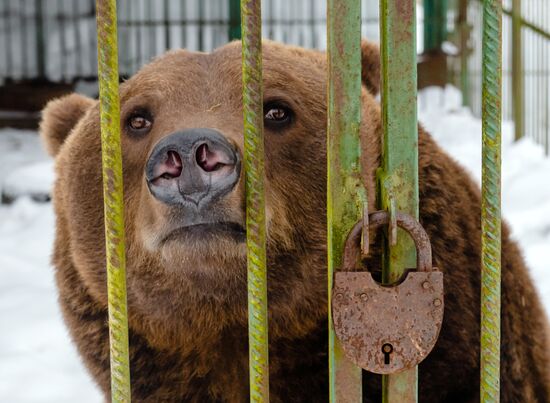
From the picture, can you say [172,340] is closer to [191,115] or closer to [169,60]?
[191,115]

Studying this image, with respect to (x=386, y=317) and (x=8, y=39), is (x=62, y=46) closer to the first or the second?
(x=8, y=39)

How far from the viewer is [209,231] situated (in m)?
2.16

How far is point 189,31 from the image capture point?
11.9 meters

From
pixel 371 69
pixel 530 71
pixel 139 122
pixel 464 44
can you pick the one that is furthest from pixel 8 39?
pixel 139 122

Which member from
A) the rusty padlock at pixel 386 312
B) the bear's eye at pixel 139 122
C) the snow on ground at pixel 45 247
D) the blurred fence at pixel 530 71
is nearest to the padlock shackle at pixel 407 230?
the rusty padlock at pixel 386 312

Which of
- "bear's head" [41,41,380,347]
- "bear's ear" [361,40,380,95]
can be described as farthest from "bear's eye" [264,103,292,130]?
"bear's ear" [361,40,380,95]

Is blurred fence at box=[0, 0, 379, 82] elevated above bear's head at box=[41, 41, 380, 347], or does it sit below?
above

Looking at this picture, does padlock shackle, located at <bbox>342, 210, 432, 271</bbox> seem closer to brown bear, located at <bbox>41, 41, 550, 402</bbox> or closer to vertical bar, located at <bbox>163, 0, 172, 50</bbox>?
brown bear, located at <bbox>41, 41, 550, 402</bbox>

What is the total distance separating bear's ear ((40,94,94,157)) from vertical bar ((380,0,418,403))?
75.9 inches

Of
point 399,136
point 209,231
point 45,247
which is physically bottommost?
point 45,247

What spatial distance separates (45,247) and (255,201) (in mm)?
5547

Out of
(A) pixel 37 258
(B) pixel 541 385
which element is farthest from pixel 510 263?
(A) pixel 37 258

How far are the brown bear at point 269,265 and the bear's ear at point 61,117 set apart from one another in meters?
0.36

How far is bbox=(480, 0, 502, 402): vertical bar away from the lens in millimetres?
1864
